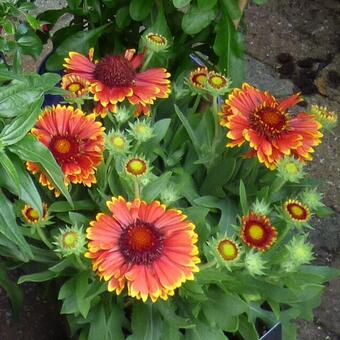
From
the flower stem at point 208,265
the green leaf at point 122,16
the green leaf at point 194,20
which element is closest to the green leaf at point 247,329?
the flower stem at point 208,265

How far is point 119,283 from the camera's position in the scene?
870mm

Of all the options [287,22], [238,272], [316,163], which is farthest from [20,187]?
[287,22]

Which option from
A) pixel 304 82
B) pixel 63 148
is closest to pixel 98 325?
pixel 63 148

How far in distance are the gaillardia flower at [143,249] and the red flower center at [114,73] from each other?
0.79 feet

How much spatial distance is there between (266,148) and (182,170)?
0.18m

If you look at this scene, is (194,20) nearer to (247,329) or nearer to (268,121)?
(268,121)


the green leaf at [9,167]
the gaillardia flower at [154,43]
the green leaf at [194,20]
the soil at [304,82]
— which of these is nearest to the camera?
the green leaf at [9,167]

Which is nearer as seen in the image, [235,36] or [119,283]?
[119,283]

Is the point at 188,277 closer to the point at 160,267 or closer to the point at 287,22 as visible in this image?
the point at 160,267

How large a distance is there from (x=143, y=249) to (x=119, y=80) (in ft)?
1.07

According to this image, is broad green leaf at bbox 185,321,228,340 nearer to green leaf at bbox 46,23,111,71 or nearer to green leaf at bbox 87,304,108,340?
green leaf at bbox 87,304,108,340

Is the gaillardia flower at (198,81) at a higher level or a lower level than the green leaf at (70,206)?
higher

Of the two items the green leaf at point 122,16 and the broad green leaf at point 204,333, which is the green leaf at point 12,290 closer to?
the broad green leaf at point 204,333

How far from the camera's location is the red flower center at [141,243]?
866 mm
